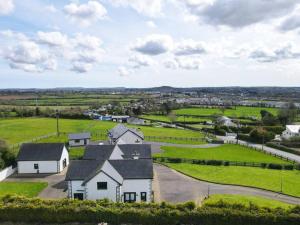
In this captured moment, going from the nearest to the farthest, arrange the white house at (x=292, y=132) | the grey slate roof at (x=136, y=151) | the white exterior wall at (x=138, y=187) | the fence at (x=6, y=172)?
the white exterior wall at (x=138, y=187), the fence at (x=6, y=172), the grey slate roof at (x=136, y=151), the white house at (x=292, y=132)

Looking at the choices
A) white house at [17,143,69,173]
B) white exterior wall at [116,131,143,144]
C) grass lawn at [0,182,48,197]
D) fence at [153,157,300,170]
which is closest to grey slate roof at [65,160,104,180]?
grass lawn at [0,182,48,197]

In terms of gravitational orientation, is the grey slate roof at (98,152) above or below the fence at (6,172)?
above

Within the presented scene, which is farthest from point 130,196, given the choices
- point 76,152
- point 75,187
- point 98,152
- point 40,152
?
point 76,152

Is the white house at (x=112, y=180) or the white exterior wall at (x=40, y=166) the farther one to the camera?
the white exterior wall at (x=40, y=166)

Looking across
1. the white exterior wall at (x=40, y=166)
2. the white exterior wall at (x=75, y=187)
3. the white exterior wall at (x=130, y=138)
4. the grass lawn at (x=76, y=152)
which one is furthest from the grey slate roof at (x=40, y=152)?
Answer: the white exterior wall at (x=130, y=138)

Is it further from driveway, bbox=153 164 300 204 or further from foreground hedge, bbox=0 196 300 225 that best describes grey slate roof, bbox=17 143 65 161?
foreground hedge, bbox=0 196 300 225

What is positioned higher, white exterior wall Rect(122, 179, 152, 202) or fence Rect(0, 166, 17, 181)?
white exterior wall Rect(122, 179, 152, 202)

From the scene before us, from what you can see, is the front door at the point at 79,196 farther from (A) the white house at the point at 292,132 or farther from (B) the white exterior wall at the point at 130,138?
(A) the white house at the point at 292,132
